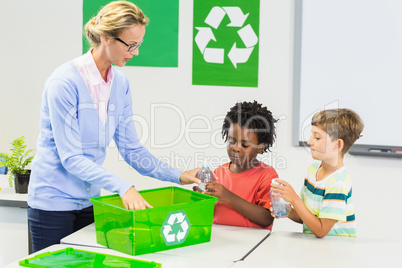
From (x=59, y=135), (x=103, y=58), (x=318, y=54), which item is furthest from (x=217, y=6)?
(x=59, y=135)

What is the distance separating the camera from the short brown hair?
2.01 meters

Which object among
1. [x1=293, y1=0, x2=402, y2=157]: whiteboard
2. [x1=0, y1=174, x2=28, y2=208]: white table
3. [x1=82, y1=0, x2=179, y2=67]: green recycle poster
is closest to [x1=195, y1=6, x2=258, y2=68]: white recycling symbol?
[x1=82, y1=0, x2=179, y2=67]: green recycle poster

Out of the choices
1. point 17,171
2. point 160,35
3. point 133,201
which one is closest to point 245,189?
point 133,201

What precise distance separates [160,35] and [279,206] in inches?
69.5

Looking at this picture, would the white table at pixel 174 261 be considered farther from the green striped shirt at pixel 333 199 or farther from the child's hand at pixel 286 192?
the green striped shirt at pixel 333 199

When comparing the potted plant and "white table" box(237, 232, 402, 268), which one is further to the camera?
the potted plant

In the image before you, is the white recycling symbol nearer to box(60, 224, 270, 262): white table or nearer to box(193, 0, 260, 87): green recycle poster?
box(193, 0, 260, 87): green recycle poster

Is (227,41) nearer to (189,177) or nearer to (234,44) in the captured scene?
(234,44)

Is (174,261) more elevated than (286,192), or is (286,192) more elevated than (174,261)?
(286,192)

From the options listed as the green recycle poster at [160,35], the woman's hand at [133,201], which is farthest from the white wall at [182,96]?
the woman's hand at [133,201]

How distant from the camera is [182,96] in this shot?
3.39 m

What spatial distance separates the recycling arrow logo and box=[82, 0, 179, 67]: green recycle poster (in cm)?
176

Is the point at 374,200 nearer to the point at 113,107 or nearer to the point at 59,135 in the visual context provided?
the point at 113,107

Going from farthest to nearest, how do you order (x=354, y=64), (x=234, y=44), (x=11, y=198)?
(x=234, y=44), (x=354, y=64), (x=11, y=198)
